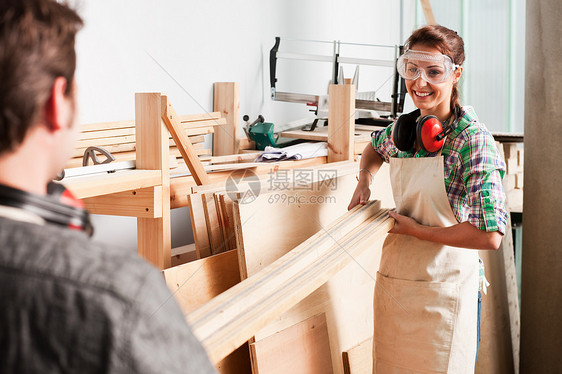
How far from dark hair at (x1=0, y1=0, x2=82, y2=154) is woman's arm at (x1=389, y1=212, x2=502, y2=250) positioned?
5.75 ft

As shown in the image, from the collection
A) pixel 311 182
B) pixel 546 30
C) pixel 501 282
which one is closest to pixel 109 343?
pixel 311 182

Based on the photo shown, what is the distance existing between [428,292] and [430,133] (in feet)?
2.09

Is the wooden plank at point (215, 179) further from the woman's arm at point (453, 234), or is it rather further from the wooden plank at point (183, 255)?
the woman's arm at point (453, 234)

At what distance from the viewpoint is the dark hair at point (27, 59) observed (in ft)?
2.72

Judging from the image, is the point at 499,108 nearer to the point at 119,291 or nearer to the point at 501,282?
the point at 501,282

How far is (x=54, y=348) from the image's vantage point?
31.0 inches

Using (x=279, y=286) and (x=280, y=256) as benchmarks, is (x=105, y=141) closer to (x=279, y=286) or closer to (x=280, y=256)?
(x=280, y=256)

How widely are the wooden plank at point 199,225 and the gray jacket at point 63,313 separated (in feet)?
5.88

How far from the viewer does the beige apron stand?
2.48 metres

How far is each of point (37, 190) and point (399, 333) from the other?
6.38 ft

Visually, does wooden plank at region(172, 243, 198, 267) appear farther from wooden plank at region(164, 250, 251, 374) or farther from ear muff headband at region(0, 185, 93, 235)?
ear muff headband at region(0, 185, 93, 235)

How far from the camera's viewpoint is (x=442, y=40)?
2.47 metres

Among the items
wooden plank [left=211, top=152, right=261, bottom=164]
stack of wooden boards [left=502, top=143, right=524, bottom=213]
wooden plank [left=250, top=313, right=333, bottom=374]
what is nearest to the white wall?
wooden plank [left=211, top=152, right=261, bottom=164]

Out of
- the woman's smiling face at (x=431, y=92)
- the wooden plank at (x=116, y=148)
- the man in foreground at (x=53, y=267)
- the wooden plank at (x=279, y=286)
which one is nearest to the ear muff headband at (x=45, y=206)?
the man in foreground at (x=53, y=267)
